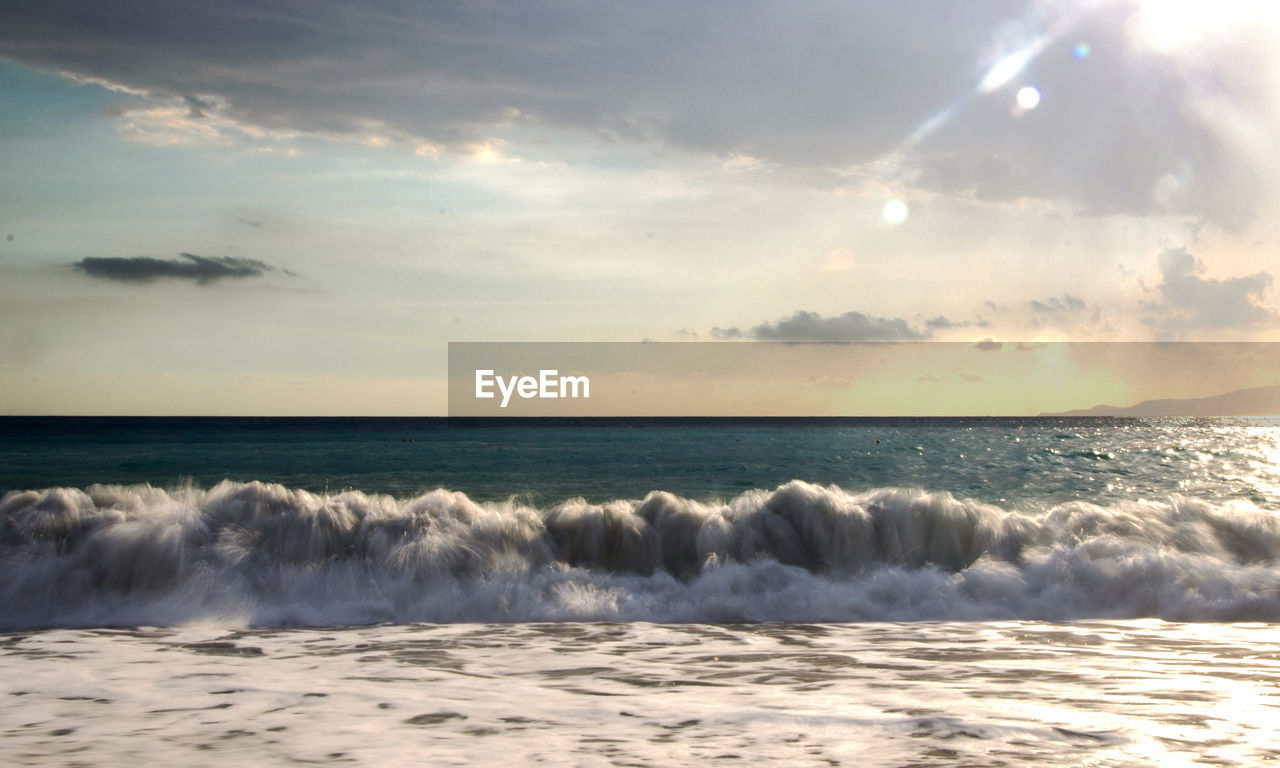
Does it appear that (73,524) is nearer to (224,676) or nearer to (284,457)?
(224,676)

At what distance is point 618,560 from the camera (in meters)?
12.6

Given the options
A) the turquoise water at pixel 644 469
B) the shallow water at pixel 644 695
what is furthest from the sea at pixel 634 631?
the turquoise water at pixel 644 469

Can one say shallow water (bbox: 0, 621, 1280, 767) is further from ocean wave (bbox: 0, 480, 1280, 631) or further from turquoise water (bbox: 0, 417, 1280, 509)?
turquoise water (bbox: 0, 417, 1280, 509)

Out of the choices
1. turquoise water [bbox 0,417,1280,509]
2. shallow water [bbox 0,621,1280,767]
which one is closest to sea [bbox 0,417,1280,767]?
shallow water [bbox 0,621,1280,767]

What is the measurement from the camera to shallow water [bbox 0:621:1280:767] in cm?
560

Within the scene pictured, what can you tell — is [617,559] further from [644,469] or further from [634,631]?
[644,469]

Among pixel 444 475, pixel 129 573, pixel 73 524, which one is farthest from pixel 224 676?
pixel 444 475

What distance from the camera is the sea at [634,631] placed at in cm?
586

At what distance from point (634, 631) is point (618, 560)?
9.30ft

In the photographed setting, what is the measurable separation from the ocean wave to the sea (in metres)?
0.04

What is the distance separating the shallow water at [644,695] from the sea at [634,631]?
0.12 feet

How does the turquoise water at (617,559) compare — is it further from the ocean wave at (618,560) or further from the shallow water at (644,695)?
the shallow water at (644,695)

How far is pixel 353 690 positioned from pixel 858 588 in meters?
6.83

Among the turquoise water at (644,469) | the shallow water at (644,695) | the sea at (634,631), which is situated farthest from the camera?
the turquoise water at (644,469)
